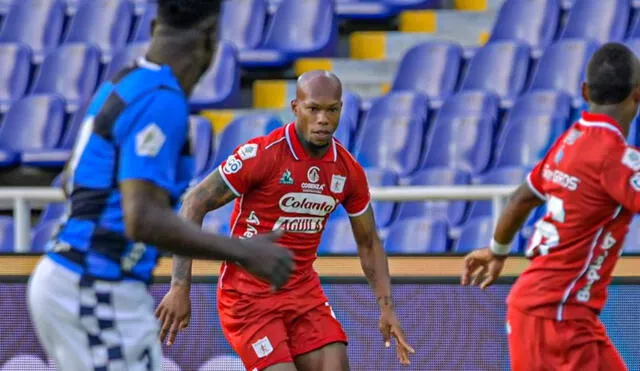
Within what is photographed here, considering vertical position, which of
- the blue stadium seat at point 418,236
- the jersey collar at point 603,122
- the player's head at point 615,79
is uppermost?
the player's head at point 615,79

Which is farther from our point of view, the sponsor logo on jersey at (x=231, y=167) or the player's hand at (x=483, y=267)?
the sponsor logo on jersey at (x=231, y=167)

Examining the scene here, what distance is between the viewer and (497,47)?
12008 mm

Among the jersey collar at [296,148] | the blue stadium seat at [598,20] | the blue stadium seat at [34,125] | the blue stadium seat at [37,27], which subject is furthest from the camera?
the blue stadium seat at [37,27]

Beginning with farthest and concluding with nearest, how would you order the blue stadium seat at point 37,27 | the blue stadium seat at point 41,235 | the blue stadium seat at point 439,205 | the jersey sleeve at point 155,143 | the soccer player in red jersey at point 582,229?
the blue stadium seat at point 37,27
the blue stadium seat at point 41,235
the blue stadium seat at point 439,205
the soccer player in red jersey at point 582,229
the jersey sleeve at point 155,143

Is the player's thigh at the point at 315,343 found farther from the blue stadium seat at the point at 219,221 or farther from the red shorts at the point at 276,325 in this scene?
the blue stadium seat at the point at 219,221

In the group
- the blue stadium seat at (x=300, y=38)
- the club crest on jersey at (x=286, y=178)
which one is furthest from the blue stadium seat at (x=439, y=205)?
the club crest on jersey at (x=286, y=178)

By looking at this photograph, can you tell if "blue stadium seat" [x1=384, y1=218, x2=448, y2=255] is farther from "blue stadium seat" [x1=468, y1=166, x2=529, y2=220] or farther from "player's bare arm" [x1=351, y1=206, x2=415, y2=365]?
"player's bare arm" [x1=351, y1=206, x2=415, y2=365]

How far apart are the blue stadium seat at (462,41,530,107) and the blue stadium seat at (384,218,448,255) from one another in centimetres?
187

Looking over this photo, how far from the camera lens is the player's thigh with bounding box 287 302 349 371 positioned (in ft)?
20.2

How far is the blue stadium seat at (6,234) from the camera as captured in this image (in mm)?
11352

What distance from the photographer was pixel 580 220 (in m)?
5.27

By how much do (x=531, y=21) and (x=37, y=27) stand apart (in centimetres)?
516

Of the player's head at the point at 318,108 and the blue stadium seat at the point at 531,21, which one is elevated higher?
the player's head at the point at 318,108

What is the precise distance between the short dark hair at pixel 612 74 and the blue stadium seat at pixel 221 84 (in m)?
7.75
